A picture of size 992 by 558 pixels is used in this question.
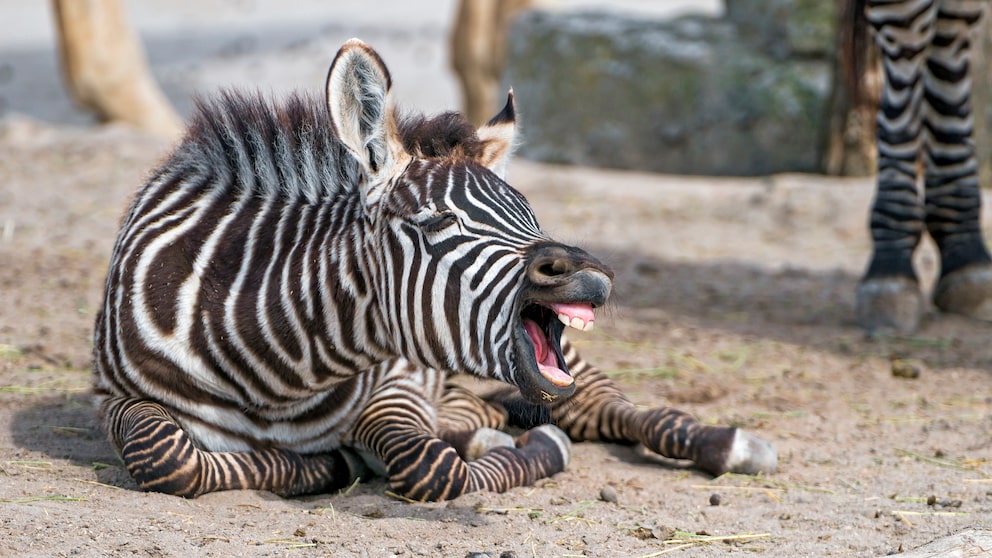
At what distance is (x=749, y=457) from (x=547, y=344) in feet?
4.49

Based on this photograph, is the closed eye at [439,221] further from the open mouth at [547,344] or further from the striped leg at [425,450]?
the striped leg at [425,450]

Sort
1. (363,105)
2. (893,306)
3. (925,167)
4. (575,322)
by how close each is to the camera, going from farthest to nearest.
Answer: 1. (925,167)
2. (893,306)
3. (363,105)
4. (575,322)

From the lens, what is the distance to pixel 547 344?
3.25 meters

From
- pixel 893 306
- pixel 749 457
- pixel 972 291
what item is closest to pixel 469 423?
pixel 749 457

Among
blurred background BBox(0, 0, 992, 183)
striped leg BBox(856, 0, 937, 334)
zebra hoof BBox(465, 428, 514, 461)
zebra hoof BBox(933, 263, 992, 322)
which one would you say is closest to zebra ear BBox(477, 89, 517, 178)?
zebra hoof BBox(465, 428, 514, 461)

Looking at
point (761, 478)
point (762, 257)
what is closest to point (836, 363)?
point (761, 478)

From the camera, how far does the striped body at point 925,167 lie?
20.6 feet

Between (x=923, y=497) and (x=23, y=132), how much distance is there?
1018 cm

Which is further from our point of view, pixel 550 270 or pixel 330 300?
pixel 330 300

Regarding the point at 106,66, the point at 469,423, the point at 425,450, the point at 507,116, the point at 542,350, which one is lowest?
the point at 469,423

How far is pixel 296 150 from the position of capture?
3812 mm

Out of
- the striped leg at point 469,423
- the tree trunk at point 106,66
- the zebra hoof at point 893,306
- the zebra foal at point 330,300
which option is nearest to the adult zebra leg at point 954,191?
the zebra hoof at point 893,306

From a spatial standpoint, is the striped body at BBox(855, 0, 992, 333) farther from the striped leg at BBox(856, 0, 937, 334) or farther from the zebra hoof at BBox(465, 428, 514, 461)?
the zebra hoof at BBox(465, 428, 514, 461)

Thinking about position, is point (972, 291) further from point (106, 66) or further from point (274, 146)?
point (106, 66)
